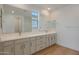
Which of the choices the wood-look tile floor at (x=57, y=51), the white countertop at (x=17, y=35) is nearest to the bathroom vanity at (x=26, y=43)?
the white countertop at (x=17, y=35)

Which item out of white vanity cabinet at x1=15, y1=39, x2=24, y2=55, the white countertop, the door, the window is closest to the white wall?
the white countertop

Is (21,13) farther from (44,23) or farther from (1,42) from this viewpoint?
(1,42)

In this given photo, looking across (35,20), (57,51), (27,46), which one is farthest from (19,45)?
(57,51)

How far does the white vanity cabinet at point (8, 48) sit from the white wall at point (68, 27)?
0.90m

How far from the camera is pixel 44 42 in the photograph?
2.02m

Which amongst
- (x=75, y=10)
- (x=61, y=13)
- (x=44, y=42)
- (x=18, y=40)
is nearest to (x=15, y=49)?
(x=18, y=40)

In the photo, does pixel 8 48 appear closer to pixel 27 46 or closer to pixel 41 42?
pixel 27 46

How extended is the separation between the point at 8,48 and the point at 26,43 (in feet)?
1.12

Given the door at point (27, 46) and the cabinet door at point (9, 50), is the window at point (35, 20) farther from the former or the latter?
the cabinet door at point (9, 50)

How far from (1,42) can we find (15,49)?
281 mm

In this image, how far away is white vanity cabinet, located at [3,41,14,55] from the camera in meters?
1.67

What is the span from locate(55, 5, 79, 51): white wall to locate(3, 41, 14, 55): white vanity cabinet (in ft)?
2.96

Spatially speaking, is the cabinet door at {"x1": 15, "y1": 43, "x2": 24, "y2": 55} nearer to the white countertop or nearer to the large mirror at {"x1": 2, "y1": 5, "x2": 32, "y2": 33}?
the white countertop
